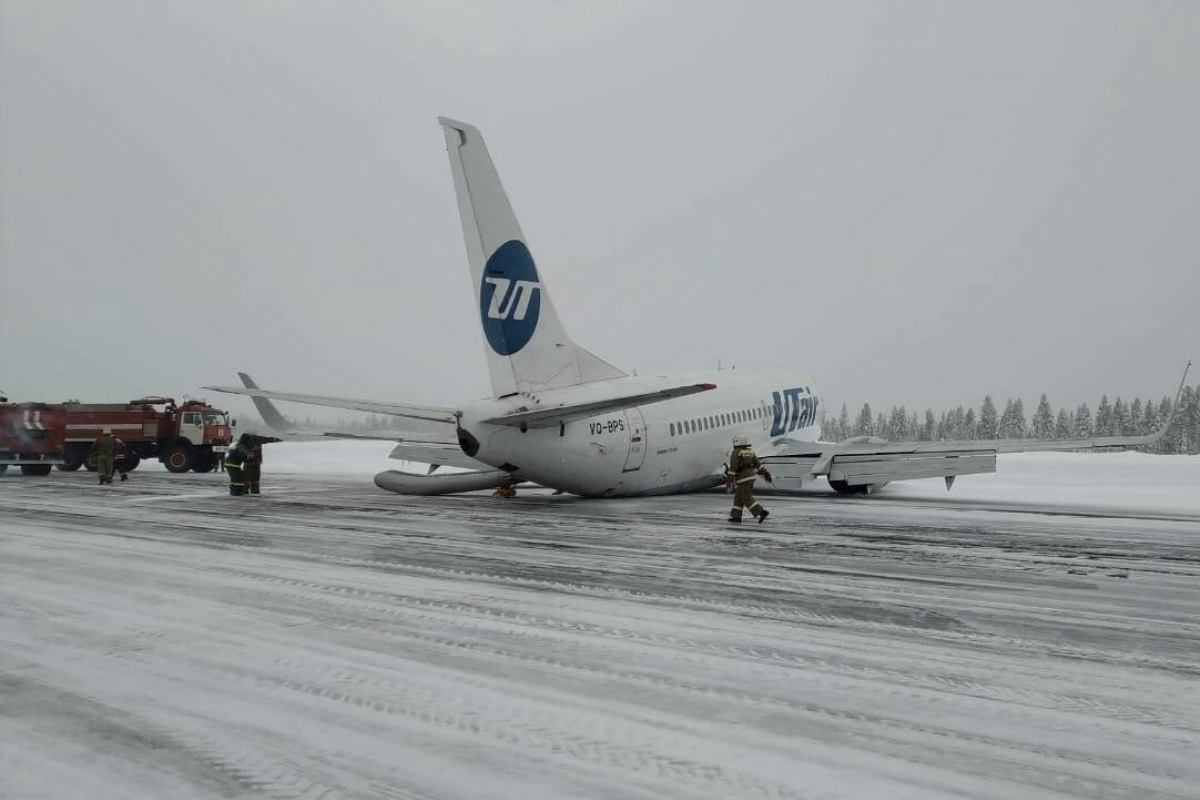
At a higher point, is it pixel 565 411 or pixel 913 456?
pixel 565 411

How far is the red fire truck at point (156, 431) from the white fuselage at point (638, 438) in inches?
900

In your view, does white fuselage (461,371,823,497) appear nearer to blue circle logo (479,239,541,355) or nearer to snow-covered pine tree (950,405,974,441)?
blue circle logo (479,239,541,355)

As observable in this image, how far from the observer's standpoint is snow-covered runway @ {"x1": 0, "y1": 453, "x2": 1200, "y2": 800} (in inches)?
150

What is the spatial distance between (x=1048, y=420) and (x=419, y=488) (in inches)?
4147

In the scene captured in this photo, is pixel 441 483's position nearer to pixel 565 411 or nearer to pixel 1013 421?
pixel 565 411

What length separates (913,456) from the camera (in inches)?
857

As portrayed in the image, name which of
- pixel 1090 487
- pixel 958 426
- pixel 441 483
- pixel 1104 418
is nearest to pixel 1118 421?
pixel 1104 418

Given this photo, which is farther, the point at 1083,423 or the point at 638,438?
the point at 1083,423

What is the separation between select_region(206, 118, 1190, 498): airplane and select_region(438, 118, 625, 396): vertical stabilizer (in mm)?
20

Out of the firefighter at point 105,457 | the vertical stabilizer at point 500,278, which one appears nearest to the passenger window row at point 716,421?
the vertical stabilizer at point 500,278

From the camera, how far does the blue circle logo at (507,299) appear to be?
17203 millimetres

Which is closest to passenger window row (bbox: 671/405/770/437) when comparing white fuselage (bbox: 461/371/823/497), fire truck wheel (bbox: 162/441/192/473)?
white fuselage (bbox: 461/371/823/497)

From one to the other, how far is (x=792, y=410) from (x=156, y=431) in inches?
1012

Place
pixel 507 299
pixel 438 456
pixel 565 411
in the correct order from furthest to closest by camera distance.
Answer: pixel 438 456, pixel 507 299, pixel 565 411
